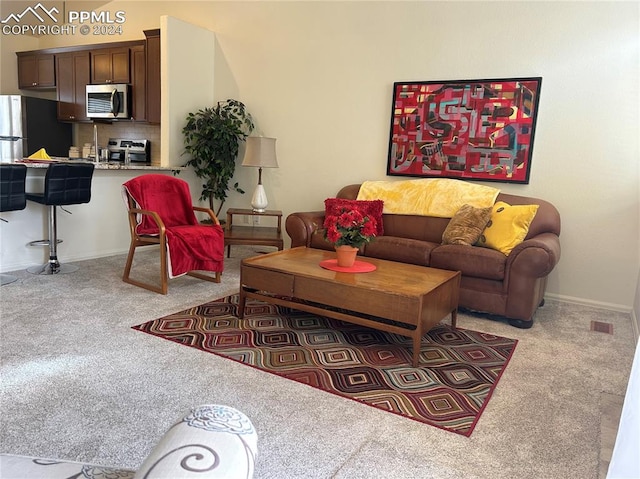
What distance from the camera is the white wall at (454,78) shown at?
13.1 feet

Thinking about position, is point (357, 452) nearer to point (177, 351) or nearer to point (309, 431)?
Result: point (309, 431)

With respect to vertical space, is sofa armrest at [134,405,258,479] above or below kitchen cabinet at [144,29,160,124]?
below

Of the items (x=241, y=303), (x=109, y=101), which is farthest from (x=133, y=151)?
(x=241, y=303)

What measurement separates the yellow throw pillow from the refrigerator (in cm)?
623

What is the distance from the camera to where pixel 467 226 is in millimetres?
3922

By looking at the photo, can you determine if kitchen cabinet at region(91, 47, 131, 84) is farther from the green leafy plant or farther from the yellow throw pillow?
the yellow throw pillow

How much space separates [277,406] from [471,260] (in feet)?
6.70

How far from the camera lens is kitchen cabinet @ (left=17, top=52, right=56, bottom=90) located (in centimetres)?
706

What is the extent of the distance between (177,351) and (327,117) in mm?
3433

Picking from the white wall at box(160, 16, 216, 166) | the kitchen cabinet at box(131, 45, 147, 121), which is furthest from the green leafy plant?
the kitchen cabinet at box(131, 45, 147, 121)

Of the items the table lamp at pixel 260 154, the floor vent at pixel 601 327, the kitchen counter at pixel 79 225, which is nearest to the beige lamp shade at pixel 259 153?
the table lamp at pixel 260 154

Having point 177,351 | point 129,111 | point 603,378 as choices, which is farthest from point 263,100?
point 603,378

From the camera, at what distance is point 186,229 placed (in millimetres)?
3980

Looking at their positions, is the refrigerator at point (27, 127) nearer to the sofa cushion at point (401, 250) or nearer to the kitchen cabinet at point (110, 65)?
the kitchen cabinet at point (110, 65)
